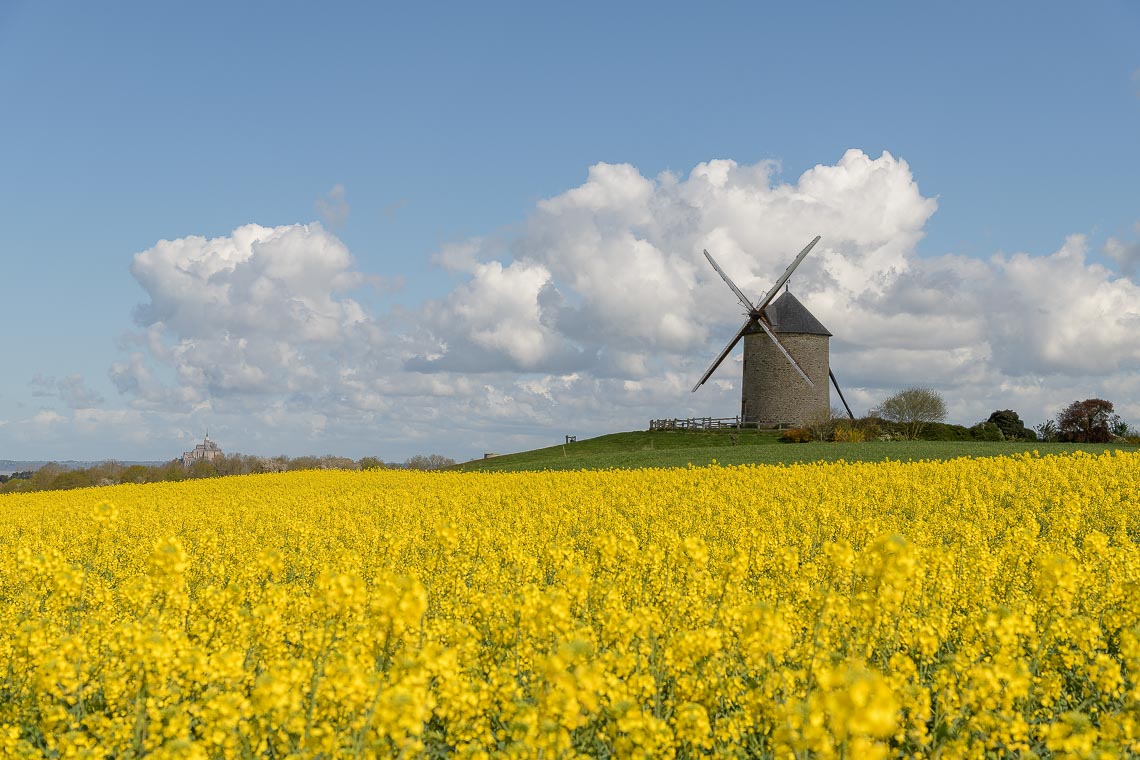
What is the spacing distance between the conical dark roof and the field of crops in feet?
152

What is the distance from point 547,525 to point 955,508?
8932mm

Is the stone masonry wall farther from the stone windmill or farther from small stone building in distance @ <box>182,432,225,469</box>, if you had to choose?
small stone building in distance @ <box>182,432,225,469</box>

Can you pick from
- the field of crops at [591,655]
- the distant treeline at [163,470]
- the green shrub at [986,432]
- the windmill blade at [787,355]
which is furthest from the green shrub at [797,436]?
the field of crops at [591,655]

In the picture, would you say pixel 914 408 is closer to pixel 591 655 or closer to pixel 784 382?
pixel 784 382

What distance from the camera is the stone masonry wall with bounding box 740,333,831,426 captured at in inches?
2267

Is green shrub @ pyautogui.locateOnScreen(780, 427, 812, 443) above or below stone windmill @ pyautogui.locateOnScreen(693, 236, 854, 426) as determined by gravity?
below

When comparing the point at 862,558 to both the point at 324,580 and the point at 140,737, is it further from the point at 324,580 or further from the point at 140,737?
the point at 140,737

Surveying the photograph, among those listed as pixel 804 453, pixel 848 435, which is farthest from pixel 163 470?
pixel 848 435

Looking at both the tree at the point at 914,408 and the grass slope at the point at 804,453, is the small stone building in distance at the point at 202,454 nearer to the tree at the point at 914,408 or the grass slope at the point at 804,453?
the grass slope at the point at 804,453

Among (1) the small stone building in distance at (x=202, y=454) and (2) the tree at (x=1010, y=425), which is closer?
(1) the small stone building in distance at (x=202, y=454)

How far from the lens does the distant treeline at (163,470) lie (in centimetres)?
4334

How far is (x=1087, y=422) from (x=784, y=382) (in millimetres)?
18638

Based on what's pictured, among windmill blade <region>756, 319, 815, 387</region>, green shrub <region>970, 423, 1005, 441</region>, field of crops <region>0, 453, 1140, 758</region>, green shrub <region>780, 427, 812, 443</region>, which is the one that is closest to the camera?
field of crops <region>0, 453, 1140, 758</region>

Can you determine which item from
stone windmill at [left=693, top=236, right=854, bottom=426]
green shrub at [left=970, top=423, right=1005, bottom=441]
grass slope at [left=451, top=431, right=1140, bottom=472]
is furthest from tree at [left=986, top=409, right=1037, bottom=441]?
grass slope at [left=451, top=431, right=1140, bottom=472]
